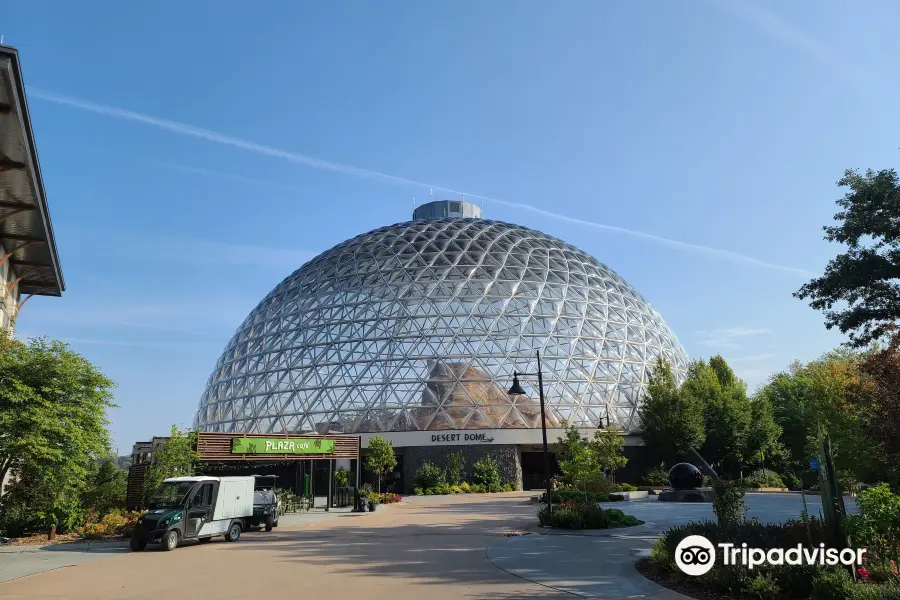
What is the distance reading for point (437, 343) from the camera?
47250 mm

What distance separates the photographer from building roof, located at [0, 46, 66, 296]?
16266 mm

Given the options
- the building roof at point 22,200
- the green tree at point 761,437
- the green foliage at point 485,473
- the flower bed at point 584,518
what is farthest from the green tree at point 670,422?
the building roof at point 22,200

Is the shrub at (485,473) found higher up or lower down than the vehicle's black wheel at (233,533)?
higher up

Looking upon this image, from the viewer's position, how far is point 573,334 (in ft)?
164

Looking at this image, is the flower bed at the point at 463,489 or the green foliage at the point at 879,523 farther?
the flower bed at the point at 463,489

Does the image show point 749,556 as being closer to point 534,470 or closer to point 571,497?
point 571,497

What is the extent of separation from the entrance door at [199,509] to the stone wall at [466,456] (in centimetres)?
2393

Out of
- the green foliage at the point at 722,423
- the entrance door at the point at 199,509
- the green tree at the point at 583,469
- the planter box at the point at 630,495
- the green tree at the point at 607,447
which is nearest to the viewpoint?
the entrance door at the point at 199,509

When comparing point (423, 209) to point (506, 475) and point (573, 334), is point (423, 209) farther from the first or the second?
point (506, 475)

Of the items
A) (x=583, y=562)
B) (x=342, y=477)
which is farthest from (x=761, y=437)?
(x=583, y=562)

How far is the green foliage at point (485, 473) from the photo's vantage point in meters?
44.3

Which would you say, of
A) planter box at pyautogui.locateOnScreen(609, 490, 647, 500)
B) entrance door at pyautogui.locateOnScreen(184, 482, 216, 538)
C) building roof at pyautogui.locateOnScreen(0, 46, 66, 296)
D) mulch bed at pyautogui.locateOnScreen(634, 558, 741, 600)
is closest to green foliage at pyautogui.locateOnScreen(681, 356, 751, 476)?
planter box at pyautogui.locateOnScreen(609, 490, 647, 500)

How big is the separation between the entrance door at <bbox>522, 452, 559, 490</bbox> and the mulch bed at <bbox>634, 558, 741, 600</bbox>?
36411 millimetres

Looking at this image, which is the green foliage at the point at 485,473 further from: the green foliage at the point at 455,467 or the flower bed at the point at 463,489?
the green foliage at the point at 455,467
